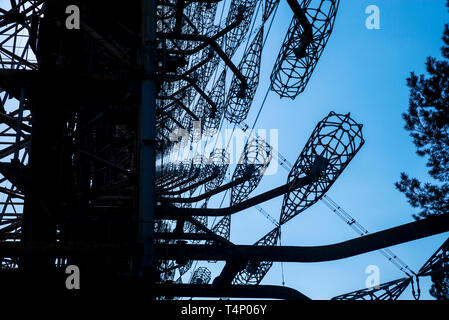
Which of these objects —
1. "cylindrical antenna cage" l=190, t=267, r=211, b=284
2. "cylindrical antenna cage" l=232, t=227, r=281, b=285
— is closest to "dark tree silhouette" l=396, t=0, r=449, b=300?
"cylindrical antenna cage" l=232, t=227, r=281, b=285

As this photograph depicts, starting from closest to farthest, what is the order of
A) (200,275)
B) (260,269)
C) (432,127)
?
(432,127) → (260,269) → (200,275)

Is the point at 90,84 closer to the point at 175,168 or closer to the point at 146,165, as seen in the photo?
the point at 146,165

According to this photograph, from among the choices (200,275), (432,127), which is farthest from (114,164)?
(200,275)

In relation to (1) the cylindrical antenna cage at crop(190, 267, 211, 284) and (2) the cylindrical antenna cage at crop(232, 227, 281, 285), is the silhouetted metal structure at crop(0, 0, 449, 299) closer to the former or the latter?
(2) the cylindrical antenna cage at crop(232, 227, 281, 285)

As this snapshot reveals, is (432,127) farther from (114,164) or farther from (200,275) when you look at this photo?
(200,275)

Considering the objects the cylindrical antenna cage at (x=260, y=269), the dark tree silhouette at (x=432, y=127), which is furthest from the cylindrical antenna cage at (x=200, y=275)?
the dark tree silhouette at (x=432, y=127)

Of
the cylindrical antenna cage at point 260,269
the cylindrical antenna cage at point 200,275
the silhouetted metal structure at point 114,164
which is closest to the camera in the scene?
the silhouetted metal structure at point 114,164

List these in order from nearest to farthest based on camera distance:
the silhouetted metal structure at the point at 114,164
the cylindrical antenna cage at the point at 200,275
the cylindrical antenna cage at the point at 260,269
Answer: the silhouetted metal structure at the point at 114,164, the cylindrical antenna cage at the point at 260,269, the cylindrical antenna cage at the point at 200,275

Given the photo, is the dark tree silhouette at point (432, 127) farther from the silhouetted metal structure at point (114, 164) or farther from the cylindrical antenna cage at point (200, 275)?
the cylindrical antenna cage at point (200, 275)

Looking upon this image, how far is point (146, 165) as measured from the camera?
13164 millimetres

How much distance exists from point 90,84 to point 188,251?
5613 mm

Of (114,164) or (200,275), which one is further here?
(200,275)

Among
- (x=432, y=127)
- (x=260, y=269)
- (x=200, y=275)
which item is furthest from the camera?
(x=200, y=275)
